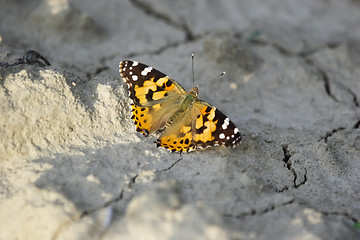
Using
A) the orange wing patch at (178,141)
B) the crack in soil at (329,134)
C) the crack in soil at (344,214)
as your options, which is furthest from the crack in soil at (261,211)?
the crack in soil at (329,134)

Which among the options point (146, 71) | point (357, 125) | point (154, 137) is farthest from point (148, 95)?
point (357, 125)

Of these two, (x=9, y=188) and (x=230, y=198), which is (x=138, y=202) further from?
(x=9, y=188)

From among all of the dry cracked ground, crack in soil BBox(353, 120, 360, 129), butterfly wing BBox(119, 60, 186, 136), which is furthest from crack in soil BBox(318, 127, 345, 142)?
butterfly wing BBox(119, 60, 186, 136)

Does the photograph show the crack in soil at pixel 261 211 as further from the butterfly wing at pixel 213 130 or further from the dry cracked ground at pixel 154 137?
the butterfly wing at pixel 213 130

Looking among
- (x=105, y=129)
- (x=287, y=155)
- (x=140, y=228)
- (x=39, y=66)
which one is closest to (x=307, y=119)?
(x=287, y=155)

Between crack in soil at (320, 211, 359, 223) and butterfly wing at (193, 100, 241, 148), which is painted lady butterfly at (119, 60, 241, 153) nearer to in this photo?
butterfly wing at (193, 100, 241, 148)
